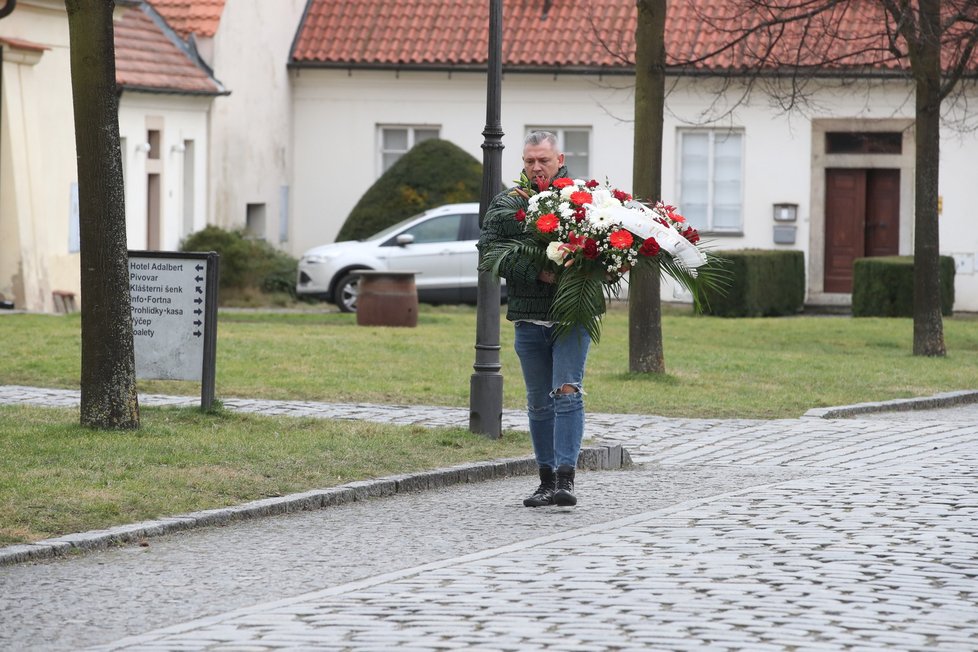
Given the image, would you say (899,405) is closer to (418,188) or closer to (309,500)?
(309,500)

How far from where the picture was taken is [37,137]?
76.9ft

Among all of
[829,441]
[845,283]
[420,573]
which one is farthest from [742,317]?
[420,573]

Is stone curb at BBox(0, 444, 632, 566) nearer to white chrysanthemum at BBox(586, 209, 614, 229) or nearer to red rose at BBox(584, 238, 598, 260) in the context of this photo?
red rose at BBox(584, 238, 598, 260)

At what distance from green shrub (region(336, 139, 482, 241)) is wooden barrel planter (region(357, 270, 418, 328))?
24.1 feet

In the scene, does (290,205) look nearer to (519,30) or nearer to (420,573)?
(519,30)

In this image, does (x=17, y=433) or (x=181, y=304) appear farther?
(x=181, y=304)

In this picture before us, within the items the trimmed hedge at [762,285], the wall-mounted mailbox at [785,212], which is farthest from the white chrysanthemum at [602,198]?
the wall-mounted mailbox at [785,212]

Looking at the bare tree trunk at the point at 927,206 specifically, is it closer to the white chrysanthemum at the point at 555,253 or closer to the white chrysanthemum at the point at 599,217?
the white chrysanthemum at the point at 599,217

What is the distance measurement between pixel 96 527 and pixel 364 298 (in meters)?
14.4

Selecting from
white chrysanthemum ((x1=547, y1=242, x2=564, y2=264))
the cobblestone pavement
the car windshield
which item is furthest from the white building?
white chrysanthemum ((x1=547, y1=242, x2=564, y2=264))

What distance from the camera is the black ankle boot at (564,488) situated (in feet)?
31.0

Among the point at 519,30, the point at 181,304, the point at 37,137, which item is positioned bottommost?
the point at 181,304

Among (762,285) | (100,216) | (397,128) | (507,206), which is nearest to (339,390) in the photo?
(100,216)

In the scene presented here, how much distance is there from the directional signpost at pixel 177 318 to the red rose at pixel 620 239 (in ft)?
13.4
